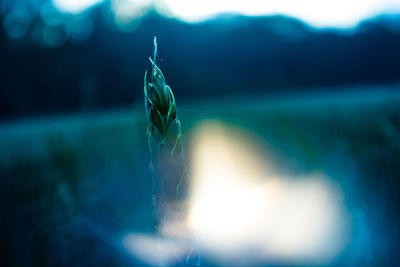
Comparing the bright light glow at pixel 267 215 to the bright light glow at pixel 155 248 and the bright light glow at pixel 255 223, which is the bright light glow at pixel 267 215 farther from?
the bright light glow at pixel 155 248

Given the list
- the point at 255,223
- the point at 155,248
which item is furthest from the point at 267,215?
the point at 155,248

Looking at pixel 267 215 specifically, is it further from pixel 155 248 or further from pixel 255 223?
pixel 155 248

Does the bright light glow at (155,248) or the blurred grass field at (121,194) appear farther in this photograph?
the blurred grass field at (121,194)

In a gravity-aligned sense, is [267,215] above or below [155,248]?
above

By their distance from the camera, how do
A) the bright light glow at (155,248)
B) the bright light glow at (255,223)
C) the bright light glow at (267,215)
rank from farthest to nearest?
the bright light glow at (267,215), the bright light glow at (255,223), the bright light glow at (155,248)

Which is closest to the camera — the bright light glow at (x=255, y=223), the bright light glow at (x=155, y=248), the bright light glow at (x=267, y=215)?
the bright light glow at (x=155, y=248)

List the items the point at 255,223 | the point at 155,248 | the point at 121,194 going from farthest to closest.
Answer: the point at 121,194 → the point at 255,223 → the point at 155,248

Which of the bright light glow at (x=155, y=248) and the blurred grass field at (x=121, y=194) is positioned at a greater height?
the blurred grass field at (x=121, y=194)

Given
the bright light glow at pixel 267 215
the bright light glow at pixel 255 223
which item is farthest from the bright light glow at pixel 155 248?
the bright light glow at pixel 267 215

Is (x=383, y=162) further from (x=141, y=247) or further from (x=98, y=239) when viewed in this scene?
(x=98, y=239)
